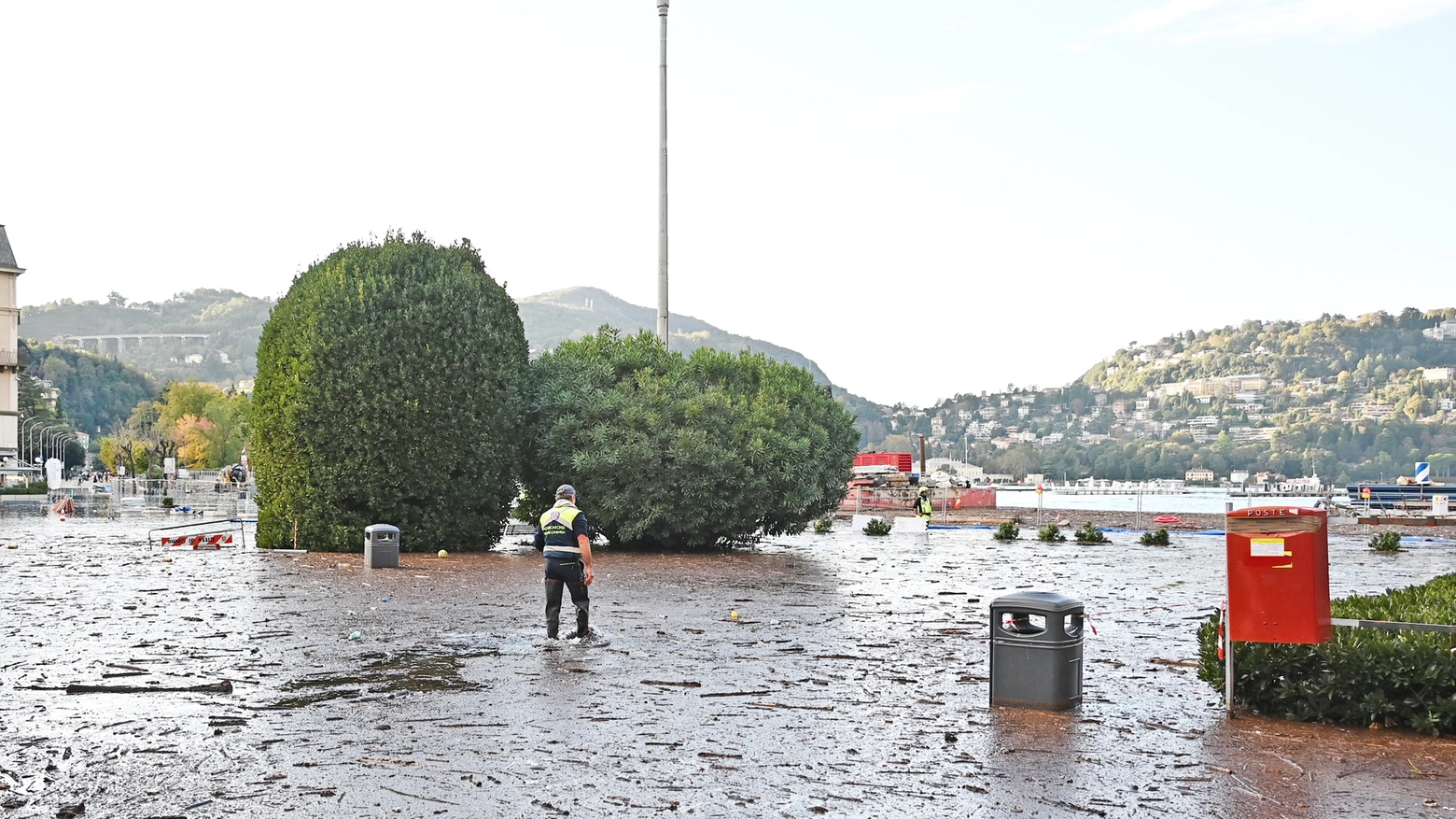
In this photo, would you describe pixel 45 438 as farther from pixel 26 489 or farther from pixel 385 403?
pixel 385 403

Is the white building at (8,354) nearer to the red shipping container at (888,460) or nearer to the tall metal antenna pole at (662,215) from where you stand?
the red shipping container at (888,460)

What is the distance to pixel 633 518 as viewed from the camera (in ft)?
87.1

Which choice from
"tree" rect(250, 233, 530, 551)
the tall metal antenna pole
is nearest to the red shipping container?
the tall metal antenna pole

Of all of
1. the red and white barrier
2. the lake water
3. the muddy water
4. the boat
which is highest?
the boat

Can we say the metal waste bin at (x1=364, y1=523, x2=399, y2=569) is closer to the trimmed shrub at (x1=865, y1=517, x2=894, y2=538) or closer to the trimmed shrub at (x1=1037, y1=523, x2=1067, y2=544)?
the trimmed shrub at (x1=865, y1=517, x2=894, y2=538)

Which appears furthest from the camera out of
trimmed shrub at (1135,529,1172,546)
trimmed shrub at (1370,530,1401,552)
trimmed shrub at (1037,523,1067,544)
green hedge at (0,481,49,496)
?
green hedge at (0,481,49,496)

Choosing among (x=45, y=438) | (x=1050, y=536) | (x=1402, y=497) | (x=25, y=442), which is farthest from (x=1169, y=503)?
(x=45, y=438)

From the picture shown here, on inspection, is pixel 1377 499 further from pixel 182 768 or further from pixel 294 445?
pixel 182 768

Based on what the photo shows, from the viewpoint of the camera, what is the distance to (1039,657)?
9.68 metres

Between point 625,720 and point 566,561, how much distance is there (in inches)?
169

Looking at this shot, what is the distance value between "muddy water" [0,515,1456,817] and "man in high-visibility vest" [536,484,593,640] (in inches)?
19.7

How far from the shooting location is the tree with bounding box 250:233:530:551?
82.8ft

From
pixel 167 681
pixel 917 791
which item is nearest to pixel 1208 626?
pixel 917 791

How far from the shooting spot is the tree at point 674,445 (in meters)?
26.3
